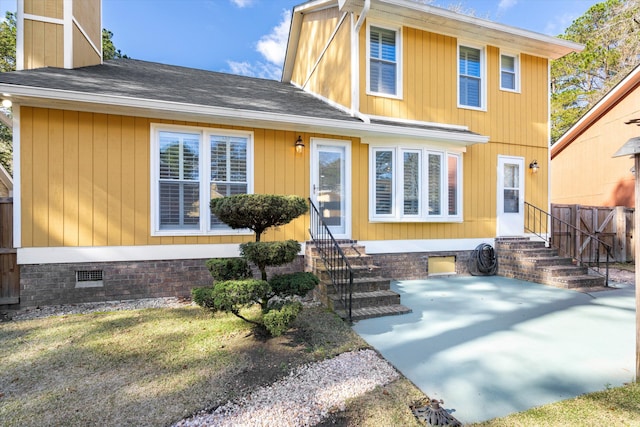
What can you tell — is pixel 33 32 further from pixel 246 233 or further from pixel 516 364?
pixel 516 364

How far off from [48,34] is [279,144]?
515 centimetres

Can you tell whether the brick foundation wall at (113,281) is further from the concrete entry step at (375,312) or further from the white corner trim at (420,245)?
the white corner trim at (420,245)

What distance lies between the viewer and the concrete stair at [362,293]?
450 cm

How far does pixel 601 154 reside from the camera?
1132 cm

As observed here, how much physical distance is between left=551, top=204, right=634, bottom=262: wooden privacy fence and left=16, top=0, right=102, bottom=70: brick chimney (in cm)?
1288

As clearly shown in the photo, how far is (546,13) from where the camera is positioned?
14586mm

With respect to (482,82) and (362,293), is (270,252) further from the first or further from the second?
(482,82)

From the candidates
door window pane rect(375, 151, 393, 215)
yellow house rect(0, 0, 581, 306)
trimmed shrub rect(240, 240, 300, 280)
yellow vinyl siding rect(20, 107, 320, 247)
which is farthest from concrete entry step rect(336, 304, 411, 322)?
yellow vinyl siding rect(20, 107, 320, 247)

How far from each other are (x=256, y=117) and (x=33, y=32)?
488cm

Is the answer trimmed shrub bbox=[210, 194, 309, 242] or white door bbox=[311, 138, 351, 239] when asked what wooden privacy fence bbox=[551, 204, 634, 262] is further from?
trimmed shrub bbox=[210, 194, 309, 242]

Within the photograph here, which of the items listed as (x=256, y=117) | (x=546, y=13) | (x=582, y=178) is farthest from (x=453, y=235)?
(x=546, y=13)

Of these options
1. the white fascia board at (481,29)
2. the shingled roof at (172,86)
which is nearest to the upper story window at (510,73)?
the white fascia board at (481,29)

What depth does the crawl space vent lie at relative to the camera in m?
5.02

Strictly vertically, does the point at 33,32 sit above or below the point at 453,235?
above
